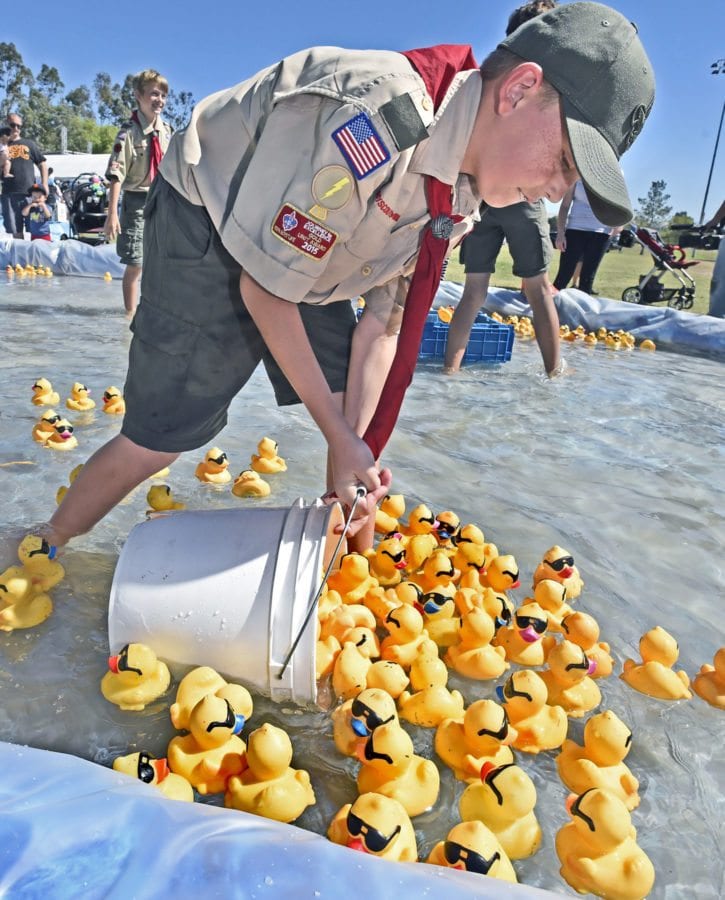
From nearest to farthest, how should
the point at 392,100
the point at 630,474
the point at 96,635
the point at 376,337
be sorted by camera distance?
the point at 392,100 → the point at 96,635 → the point at 376,337 → the point at 630,474

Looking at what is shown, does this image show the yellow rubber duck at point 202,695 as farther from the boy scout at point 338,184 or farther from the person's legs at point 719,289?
the person's legs at point 719,289

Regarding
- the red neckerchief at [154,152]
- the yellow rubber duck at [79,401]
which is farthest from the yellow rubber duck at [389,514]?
the red neckerchief at [154,152]

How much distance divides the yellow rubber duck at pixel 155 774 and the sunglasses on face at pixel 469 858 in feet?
1.46

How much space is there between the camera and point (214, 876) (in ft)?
2.79

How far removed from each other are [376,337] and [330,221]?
26.4 inches

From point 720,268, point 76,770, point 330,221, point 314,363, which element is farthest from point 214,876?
point 720,268

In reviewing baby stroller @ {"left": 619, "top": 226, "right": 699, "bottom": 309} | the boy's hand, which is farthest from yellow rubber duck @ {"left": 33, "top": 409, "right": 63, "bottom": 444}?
→ baby stroller @ {"left": 619, "top": 226, "right": 699, "bottom": 309}

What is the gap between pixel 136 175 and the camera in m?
4.80

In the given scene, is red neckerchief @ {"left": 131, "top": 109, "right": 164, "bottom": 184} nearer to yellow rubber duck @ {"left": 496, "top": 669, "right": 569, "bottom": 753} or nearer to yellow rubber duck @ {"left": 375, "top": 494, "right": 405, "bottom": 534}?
yellow rubber duck @ {"left": 375, "top": 494, "right": 405, "bottom": 534}

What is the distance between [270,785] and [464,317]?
364 centimetres

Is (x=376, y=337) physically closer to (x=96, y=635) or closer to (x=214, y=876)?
(x=96, y=635)

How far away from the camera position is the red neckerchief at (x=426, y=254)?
1433 mm

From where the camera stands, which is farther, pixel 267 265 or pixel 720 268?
pixel 720 268

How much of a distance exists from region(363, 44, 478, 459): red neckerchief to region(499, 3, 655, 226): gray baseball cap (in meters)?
0.14
